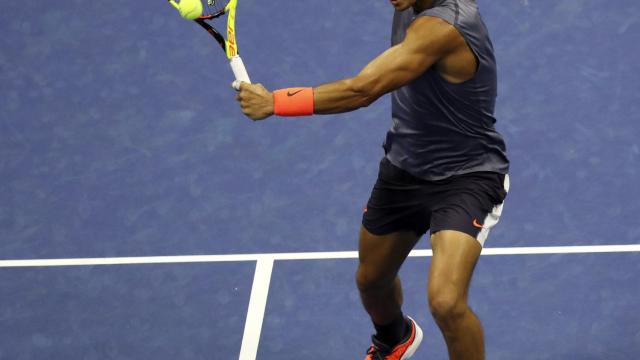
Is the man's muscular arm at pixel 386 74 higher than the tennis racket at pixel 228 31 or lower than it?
lower

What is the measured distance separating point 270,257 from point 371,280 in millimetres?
1416

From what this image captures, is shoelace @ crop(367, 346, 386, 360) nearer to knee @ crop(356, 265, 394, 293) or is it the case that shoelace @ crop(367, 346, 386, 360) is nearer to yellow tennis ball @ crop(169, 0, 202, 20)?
knee @ crop(356, 265, 394, 293)

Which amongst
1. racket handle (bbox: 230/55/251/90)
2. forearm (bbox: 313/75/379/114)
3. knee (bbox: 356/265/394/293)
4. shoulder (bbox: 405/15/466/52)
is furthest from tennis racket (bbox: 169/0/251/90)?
knee (bbox: 356/265/394/293)

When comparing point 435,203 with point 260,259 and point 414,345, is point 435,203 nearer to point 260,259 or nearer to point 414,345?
point 414,345

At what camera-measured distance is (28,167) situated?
327 inches

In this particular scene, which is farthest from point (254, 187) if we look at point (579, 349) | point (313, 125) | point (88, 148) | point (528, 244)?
point (579, 349)

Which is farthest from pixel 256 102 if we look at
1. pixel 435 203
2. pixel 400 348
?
pixel 400 348

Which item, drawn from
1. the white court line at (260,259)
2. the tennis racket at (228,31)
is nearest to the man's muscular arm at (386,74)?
the tennis racket at (228,31)

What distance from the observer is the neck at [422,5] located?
5469 mm

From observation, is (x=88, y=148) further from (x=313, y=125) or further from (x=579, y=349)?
(x=579, y=349)

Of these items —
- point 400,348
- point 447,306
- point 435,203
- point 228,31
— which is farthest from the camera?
point 400,348

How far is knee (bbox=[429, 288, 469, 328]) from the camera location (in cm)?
542

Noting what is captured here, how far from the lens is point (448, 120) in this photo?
571cm

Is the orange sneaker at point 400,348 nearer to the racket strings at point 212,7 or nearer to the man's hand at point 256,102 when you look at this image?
the man's hand at point 256,102
